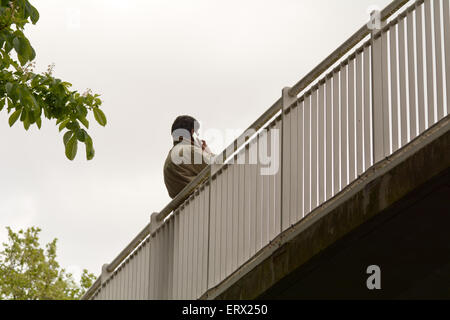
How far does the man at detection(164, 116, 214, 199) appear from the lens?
40.5 feet

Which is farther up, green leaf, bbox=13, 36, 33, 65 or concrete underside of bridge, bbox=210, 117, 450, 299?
green leaf, bbox=13, 36, 33, 65

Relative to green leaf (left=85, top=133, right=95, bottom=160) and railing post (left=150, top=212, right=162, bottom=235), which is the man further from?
green leaf (left=85, top=133, right=95, bottom=160)

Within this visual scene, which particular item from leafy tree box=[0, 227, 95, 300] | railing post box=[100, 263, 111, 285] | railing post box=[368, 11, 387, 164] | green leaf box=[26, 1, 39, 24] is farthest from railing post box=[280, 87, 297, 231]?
leafy tree box=[0, 227, 95, 300]

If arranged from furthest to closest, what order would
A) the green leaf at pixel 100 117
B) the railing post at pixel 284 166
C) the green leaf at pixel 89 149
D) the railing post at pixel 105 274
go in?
the railing post at pixel 105 274 → the railing post at pixel 284 166 → the green leaf at pixel 100 117 → the green leaf at pixel 89 149

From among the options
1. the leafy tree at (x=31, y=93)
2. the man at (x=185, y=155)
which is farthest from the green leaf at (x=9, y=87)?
the man at (x=185, y=155)

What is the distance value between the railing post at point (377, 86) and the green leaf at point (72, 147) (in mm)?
2635

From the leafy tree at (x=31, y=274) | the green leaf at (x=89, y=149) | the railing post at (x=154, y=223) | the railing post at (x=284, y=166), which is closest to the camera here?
the green leaf at (x=89, y=149)

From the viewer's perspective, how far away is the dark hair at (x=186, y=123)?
12.4m

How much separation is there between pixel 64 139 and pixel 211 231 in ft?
7.27

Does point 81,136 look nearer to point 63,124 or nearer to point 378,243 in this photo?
point 63,124

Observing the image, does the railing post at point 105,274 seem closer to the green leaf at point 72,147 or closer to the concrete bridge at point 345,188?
the concrete bridge at point 345,188

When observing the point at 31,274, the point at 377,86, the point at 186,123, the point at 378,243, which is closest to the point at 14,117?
the point at 377,86

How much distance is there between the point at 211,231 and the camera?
1094cm

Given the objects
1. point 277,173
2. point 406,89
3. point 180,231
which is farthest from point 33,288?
point 406,89
